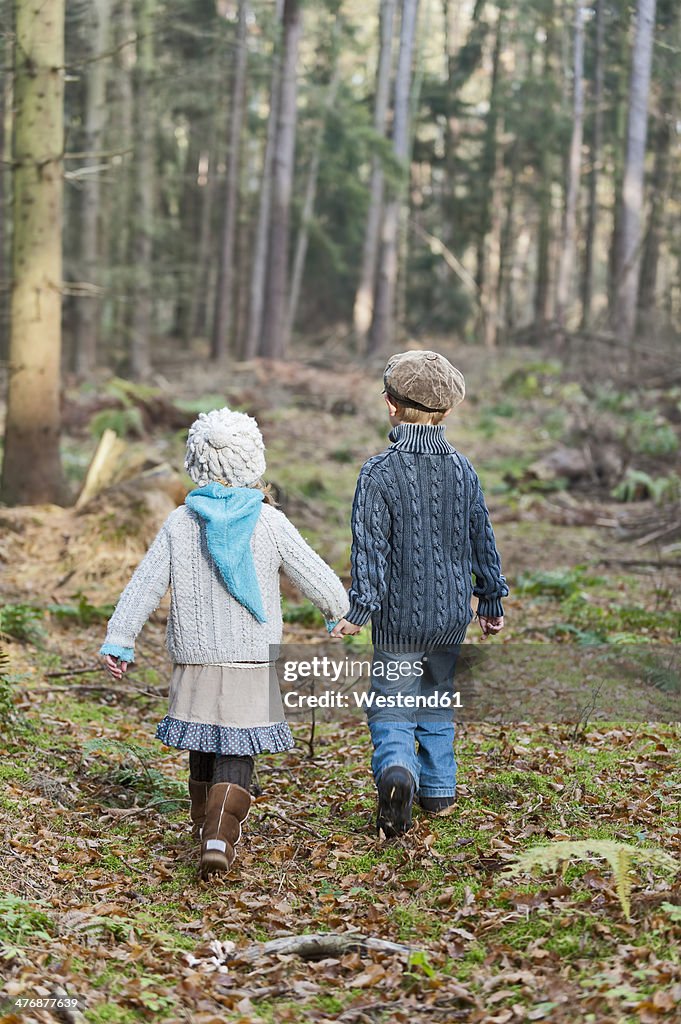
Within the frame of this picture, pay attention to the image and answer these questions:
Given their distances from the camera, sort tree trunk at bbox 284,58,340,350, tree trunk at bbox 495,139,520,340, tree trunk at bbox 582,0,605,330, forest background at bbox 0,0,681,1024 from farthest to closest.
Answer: tree trunk at bbox 495,139,520,340
tree trunk at bbox 582,0,605,330
tree trunk at bbox 284,58,340,350
forest background at bbox 0,0,681,1024

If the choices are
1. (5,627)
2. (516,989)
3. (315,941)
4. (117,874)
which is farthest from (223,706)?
(5,627)

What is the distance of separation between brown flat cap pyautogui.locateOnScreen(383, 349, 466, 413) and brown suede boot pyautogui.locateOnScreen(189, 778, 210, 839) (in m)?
1.90

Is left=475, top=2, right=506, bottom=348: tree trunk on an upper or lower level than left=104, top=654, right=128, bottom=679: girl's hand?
upper

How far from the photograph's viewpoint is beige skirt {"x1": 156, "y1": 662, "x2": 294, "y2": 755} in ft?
15.0

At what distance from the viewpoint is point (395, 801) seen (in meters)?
4.66

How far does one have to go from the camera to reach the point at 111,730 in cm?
634

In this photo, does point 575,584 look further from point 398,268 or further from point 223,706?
point 398,268

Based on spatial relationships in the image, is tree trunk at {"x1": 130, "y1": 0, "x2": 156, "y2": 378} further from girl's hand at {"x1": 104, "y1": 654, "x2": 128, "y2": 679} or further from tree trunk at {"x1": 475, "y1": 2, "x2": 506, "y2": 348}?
girl's hand at {"x1": 104, "y1": 654, "x2": 128, "y2": 679}

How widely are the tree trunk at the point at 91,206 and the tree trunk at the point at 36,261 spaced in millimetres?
7936

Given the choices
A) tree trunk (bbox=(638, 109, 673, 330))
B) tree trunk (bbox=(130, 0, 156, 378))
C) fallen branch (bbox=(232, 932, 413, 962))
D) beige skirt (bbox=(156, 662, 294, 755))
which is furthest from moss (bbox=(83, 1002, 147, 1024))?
tree trunk (bbox=(638, 109, 673, 330))

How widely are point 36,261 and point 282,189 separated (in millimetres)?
14047

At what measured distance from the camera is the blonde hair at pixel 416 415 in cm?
487

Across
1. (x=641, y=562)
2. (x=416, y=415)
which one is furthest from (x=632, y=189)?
(x=416, y=415)

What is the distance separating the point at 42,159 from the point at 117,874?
7770mm
